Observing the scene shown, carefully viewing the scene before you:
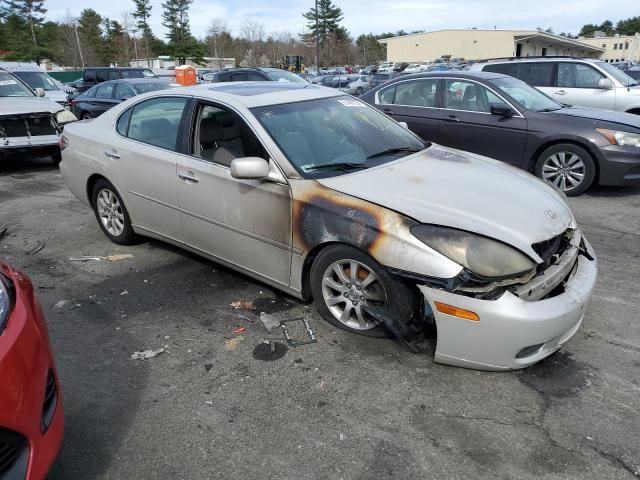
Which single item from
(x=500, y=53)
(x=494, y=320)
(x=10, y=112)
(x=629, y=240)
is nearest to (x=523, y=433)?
(x=494, y=320)

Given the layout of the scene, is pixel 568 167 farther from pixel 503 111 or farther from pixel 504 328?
pixel 504 328

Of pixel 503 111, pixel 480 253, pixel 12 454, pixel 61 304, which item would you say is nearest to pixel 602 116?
pixel 503 111

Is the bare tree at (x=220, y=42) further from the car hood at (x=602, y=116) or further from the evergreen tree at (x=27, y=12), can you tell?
the car hood at (x=602, y=116)

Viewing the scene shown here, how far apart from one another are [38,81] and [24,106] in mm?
6817

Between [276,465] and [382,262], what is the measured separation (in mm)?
1235

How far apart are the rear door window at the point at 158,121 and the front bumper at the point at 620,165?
5.17m

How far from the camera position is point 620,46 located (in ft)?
309

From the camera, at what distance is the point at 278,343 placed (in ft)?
11.3

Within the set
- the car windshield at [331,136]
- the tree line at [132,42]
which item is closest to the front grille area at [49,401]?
the car windshield at [331,136]

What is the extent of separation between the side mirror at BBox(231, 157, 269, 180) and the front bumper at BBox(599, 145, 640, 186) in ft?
16.3

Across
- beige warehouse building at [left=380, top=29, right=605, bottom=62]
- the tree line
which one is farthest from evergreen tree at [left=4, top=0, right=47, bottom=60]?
beige warehouse building at [left=380, top=29, right=605, bottom=62]

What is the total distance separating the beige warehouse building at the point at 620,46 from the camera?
9106cm

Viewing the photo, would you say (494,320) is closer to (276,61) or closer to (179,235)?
(179,235)

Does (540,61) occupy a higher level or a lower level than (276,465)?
higher
